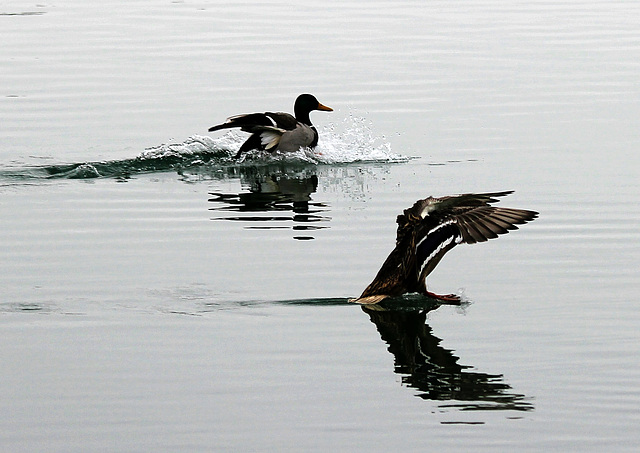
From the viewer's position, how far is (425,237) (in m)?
8.89

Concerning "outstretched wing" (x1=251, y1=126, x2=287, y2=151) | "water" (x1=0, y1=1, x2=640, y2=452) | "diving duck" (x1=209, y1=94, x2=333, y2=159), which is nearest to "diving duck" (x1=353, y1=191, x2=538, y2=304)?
"water" (x1=0, y1=1, x2=640, y2=452)

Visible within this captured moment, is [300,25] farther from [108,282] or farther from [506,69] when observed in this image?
[108,282]

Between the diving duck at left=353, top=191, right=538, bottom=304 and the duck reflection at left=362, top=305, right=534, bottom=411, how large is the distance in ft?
0.76

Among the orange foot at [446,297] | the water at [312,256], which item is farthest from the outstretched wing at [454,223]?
the water at [312,256]

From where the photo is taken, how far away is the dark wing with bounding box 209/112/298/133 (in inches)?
595

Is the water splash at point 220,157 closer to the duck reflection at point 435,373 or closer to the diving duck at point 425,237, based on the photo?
the diving duck at point 425,237

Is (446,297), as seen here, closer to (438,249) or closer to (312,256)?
(438,249)

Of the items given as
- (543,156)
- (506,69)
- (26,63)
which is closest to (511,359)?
(543,156)

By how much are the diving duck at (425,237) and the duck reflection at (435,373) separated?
9.1 inches

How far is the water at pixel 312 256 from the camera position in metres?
6.75

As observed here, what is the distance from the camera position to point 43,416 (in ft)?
21.9

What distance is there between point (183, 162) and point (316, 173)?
154cm

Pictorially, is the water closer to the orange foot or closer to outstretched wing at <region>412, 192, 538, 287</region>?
the orange foot

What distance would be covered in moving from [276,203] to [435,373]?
5.72m
